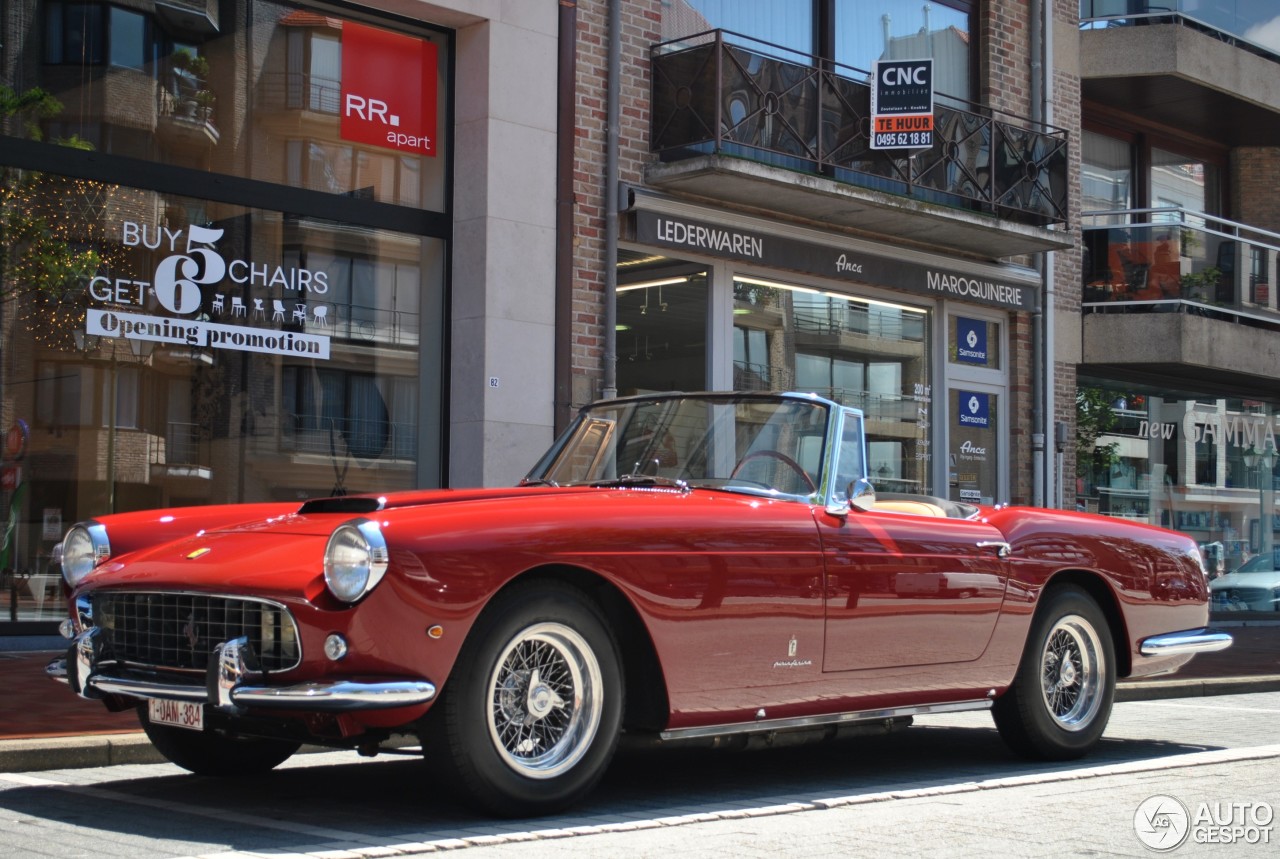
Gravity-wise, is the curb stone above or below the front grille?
below

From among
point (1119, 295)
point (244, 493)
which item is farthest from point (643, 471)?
point (1119, 295)

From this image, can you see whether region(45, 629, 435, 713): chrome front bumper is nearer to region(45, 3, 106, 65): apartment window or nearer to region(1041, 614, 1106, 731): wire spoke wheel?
region(1041, 614, 1106, 731): wire spoke wheel

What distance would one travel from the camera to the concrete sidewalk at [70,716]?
21.3ft

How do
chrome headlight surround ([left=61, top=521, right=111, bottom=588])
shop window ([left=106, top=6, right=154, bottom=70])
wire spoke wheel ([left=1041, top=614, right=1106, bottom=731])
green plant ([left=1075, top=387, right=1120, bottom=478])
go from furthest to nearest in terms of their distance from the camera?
green plant ([left=1075, top=387, right=1120, bottom=478]), shop window ([left=106, top=6, right=154, bottom=70]), wire spoke wheel ([left=1041, top=614, right=1106, bottom=731]), chrome headlight surround ([left=61, top=521, right=111, bottom=588])

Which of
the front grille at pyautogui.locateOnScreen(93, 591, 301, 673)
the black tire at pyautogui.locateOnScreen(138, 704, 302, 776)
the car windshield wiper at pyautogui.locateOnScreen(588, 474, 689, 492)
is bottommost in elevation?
the black tire at pyautogui.locateOnScreen(138, 704, 302, 776)

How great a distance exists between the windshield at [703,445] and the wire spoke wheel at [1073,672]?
161 cm

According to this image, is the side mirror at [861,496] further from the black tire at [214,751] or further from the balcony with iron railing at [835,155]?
the balcony with iron railing at [835,155]

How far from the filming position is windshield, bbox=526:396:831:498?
6516mm

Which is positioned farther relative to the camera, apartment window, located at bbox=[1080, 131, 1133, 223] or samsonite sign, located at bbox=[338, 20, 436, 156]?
apartment window, located at bbox=[1080, 131, 1133, 223]

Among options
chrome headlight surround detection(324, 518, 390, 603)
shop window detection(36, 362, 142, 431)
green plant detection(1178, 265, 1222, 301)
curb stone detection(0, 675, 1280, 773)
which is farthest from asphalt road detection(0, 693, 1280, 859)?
green plant detection(1178, 265, 1222, 301)

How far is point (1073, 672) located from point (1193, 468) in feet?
45.7

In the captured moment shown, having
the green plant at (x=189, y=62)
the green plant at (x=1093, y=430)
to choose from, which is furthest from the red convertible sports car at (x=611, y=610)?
the green plant at (x=1093, y=430)

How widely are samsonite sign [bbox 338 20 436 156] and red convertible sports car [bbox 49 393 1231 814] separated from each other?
20.4 feet

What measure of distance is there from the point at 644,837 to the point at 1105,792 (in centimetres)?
224
